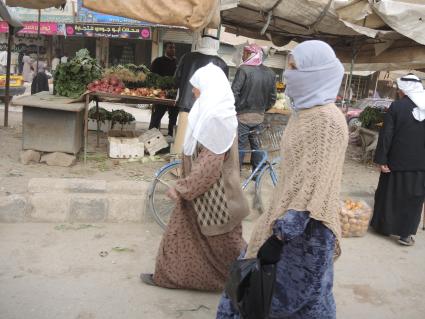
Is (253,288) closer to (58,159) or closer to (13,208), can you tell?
(13,208)

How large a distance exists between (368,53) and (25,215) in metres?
6.80

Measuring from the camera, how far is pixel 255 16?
6.93m

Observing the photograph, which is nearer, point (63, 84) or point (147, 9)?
point (147, 9)

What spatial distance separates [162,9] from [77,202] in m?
2.22

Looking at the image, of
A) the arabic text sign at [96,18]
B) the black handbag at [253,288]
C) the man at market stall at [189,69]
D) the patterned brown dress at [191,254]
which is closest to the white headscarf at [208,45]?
the man at market stall at [189,69]

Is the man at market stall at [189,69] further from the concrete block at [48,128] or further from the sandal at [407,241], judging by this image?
the sandal at [407,241]

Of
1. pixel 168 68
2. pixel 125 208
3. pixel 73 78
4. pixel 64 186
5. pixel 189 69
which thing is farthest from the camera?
pixel 168 68

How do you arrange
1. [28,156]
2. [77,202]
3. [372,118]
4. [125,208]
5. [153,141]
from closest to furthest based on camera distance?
[77,202] → [125,208] → [28,156] → [153,141] → [372,118]

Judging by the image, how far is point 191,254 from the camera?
3439mm

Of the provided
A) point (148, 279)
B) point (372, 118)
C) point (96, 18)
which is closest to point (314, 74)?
point (148, 279)

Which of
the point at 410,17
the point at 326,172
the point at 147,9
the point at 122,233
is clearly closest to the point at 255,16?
the point at 410,17

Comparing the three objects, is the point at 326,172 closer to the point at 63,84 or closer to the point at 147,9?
the point at 147,9

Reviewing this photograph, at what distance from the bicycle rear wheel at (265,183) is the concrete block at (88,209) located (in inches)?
68.8

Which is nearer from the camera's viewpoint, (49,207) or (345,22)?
(49,207)
